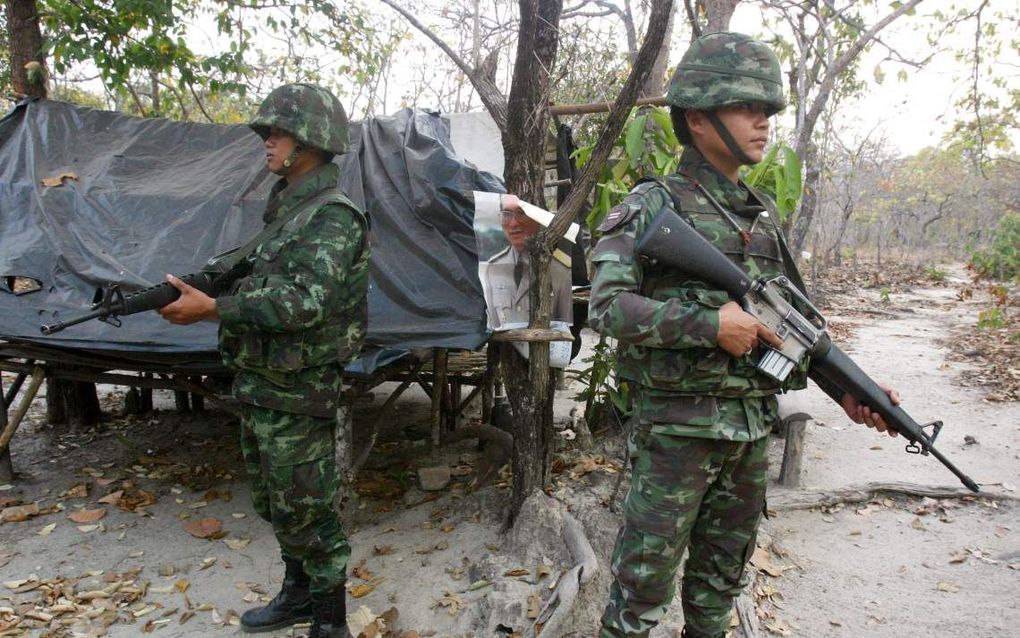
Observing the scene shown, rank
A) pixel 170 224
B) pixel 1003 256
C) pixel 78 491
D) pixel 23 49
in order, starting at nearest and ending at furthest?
pixel 170 224 → pixel 78 491 → pixel 23 49 → pixel 1003 256

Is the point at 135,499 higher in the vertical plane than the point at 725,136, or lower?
lower

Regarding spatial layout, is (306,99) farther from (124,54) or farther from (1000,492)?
(1000,492)

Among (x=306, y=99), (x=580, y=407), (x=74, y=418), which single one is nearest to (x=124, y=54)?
(x=74, y=418)

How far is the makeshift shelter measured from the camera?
3.64 meters

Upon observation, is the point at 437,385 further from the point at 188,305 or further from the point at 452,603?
the point at 188,305

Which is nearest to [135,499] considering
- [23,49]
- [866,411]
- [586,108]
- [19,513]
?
[19,513]

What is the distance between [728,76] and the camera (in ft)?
7.08

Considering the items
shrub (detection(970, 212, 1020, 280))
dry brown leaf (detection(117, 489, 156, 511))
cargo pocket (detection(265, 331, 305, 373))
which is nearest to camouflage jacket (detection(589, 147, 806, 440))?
cargo pocket (detection(265, 331, 305, 373))

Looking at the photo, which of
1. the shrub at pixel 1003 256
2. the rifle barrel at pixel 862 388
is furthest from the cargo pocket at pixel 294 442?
the shrub at pixel 1003 256

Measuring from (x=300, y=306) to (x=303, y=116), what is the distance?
2.34 ft

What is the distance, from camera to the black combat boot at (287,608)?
299 centimetres

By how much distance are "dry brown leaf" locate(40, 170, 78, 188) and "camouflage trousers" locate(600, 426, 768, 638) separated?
368 centimetres

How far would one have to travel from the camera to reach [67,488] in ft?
14.5

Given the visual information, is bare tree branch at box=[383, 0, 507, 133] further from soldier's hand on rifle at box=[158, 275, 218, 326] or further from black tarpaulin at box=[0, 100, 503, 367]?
soldier's hand on rifle at box=[158, 275, 218, 326]
